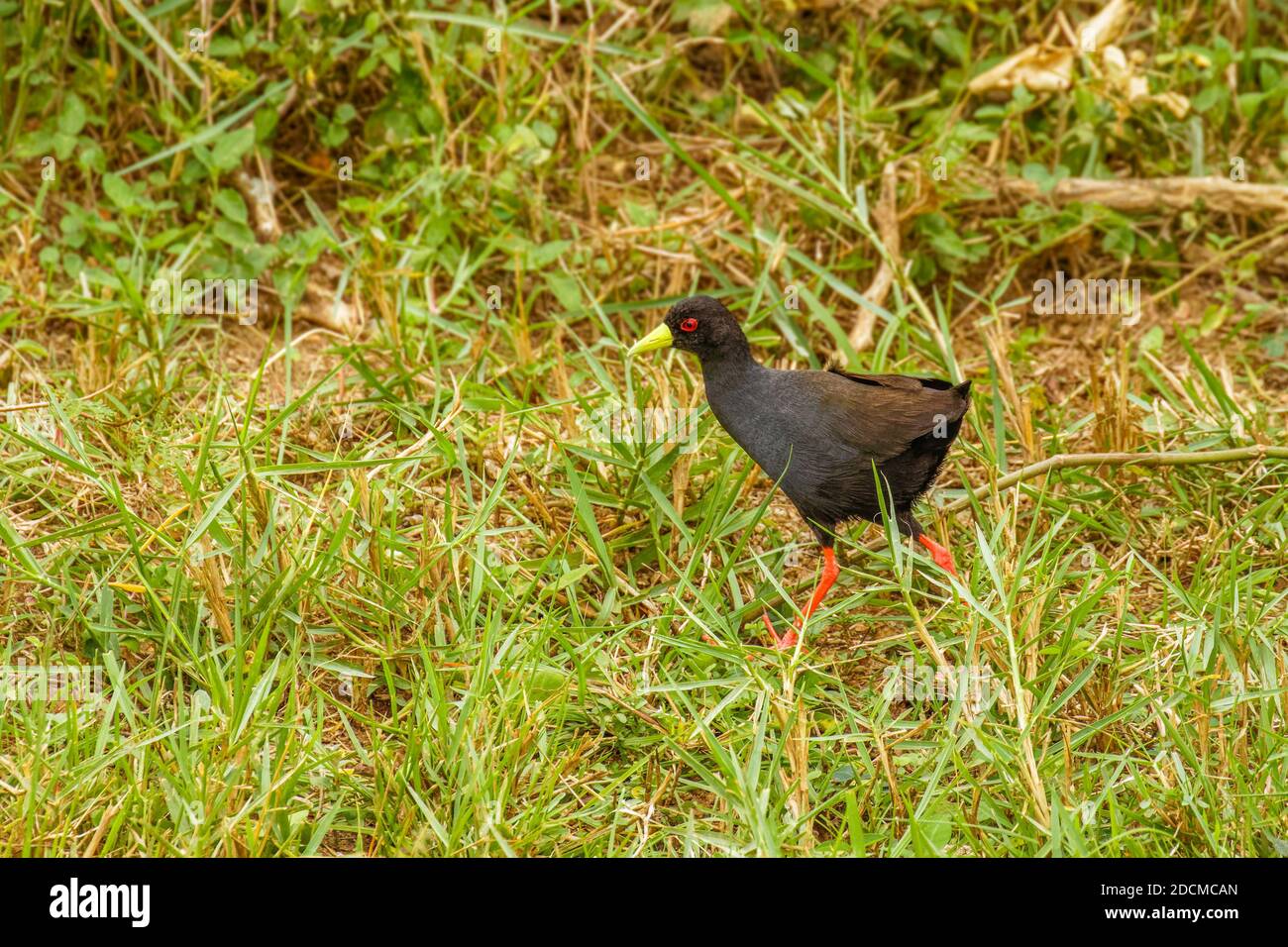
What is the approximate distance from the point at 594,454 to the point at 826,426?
2.49ft

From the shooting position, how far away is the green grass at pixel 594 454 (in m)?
3.61

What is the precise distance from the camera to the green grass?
3611mm

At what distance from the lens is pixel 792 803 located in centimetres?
357

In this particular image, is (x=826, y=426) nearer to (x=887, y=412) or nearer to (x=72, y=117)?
(x=887, y=412)

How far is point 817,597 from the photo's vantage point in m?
4.34

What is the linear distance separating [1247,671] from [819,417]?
1.41 metres

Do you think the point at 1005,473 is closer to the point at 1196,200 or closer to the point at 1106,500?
the point at 1106,500

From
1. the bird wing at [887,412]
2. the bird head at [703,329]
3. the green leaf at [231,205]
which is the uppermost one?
the bird head at [703,329]

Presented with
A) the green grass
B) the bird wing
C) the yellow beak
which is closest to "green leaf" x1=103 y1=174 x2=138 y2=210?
the green grass

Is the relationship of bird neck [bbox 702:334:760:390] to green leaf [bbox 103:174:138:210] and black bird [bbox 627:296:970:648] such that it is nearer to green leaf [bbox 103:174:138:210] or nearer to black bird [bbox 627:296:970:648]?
black bird [bbox 627:296:970:648]

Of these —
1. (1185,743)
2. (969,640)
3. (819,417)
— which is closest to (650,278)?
(819,417)

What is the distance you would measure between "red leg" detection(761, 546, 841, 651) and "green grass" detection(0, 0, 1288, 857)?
8cm

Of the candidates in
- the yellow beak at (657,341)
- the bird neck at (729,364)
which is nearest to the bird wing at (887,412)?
the bird neck at (729,364)

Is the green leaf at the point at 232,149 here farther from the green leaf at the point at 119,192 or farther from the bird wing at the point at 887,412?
the bird wing at the point at 887,412
